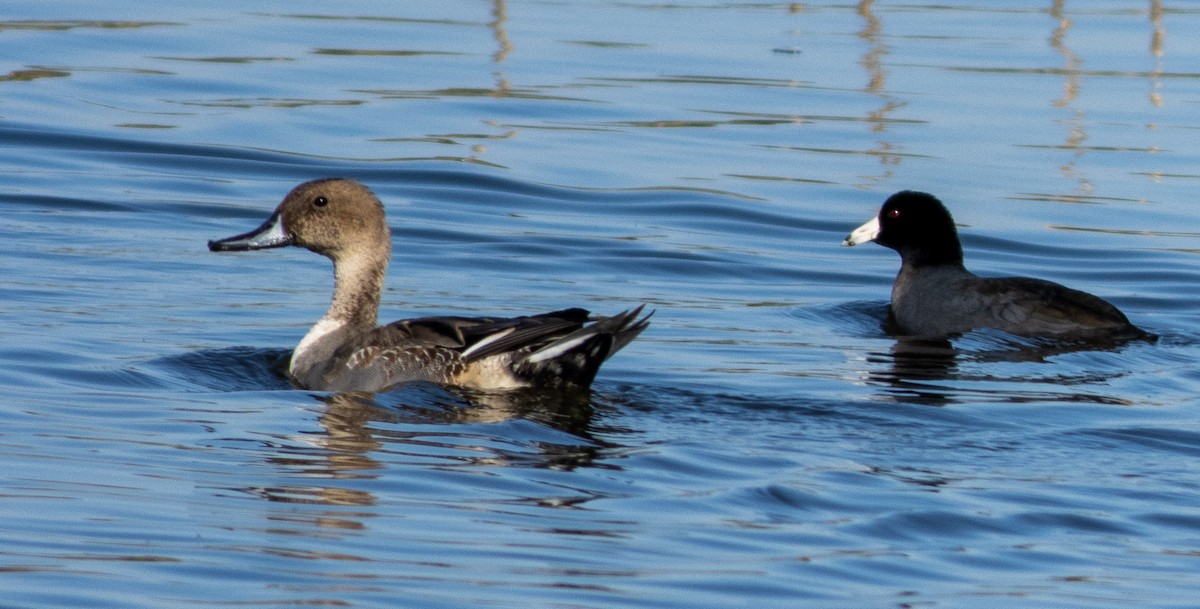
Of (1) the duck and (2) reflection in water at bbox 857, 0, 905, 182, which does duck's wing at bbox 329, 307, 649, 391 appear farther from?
(2) reflection in water at bbox 857, 0, 905, 182

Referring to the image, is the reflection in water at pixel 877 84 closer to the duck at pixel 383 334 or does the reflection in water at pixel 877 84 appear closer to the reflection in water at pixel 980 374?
the reflection in water at pixel 980 374

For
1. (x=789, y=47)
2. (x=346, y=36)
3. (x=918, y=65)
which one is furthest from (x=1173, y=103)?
(x=346, y=36)

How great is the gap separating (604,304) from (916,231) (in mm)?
2459

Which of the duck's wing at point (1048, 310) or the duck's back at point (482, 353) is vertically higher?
the duck's back at point (482, 353)

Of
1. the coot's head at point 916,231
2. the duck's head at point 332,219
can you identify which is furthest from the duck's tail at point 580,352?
the coot's head at point 916,231

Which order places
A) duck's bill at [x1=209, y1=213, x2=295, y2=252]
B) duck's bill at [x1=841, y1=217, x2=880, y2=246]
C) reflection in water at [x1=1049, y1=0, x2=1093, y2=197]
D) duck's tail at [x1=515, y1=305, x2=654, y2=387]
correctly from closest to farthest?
duck's tail at [x1=515, y1=305, x2=654, y2=387] < duck's bill at [x1=209, y1=213, x2=295, y2=252] < duck's bill at [x1=841, y1=217, x2=880, y2=246] < reflection in water at [x1=1049, y1=0, x2=1093, y2=197]

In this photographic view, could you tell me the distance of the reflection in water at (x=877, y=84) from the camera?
18.6 m

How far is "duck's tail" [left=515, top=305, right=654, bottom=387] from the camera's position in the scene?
365 inches

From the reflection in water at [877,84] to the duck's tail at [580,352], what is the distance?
28.6 feet

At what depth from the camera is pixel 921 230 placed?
13625mm

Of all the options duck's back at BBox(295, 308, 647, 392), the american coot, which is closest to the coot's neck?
the american coot

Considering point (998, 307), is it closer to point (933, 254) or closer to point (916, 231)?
point (933, 254)

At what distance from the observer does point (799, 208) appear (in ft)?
54.4

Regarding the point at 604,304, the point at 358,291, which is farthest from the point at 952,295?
the point at 358,291
